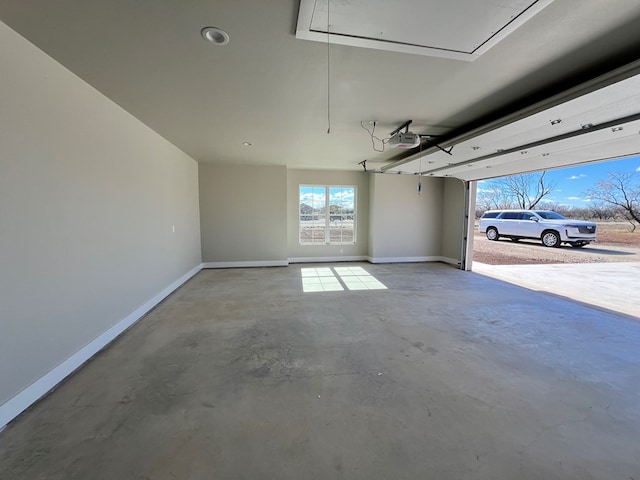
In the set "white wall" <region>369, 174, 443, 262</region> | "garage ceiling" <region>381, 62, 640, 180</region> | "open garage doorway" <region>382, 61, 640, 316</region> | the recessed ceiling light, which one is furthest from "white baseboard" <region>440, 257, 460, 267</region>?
the recessed ceiling light

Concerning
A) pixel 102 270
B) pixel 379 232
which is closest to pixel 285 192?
pixel 379 232

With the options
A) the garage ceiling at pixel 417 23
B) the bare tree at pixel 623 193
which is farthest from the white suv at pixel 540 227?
the garage ceiling at pixel 417 23

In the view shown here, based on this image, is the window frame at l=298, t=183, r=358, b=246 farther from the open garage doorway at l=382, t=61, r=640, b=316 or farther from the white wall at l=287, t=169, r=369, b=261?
the open garage doorway at l=382, t=61, r=640, b=316

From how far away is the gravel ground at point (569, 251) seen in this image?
24.9 ft

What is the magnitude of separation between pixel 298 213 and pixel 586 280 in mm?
6608

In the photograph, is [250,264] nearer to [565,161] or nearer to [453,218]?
[453,218]

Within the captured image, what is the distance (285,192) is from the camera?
6531 millimetres

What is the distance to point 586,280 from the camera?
216 inches

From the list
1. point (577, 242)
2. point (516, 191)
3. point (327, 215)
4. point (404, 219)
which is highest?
point (516, 191)

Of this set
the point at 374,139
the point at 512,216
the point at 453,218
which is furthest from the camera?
the point at 512,216

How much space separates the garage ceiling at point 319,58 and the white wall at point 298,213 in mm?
3476

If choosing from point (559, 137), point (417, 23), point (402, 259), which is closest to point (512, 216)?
point (402, 259)

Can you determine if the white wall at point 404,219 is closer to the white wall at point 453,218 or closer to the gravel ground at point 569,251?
the white wall at point 453,218

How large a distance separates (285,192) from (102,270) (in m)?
4.34
